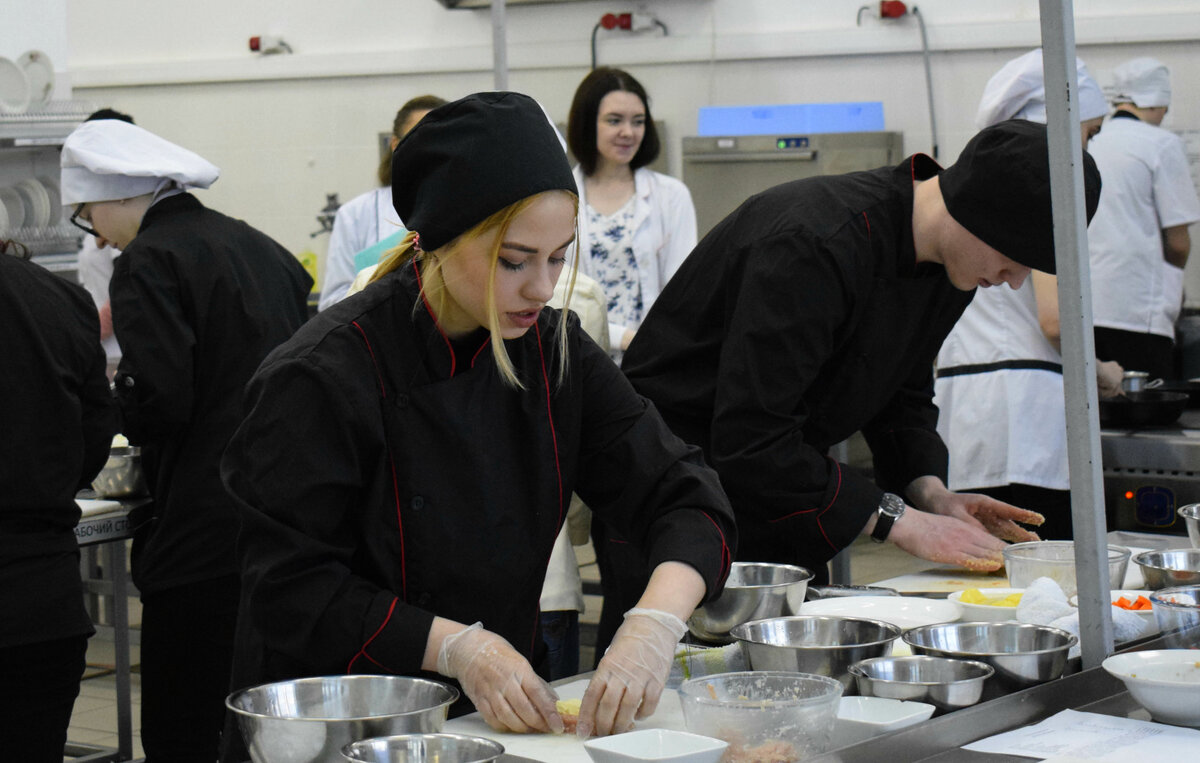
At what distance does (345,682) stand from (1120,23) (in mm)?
5316

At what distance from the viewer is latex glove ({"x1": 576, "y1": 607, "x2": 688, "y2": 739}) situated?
1.45m

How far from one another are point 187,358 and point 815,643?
1.80 m

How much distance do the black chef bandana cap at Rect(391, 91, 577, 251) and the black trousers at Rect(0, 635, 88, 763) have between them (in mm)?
1433

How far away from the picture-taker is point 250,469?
1550 mm

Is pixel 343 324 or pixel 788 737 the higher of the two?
pixel 343 324

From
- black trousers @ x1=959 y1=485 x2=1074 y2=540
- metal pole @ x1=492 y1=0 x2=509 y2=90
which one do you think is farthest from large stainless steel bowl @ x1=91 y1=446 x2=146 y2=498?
black trousers @ x1=959 y1=485 x2=1074 y2=540

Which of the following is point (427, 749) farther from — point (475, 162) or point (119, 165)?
point (119, 165)

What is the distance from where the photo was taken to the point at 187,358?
9.93 feet

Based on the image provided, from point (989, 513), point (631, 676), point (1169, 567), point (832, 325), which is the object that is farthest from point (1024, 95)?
point (631, 676)

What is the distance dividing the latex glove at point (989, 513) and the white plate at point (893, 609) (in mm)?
446

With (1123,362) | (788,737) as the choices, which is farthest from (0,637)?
(1123,362)

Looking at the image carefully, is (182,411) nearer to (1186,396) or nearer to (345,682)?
(345,682)

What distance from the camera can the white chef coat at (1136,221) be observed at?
14.4 ft

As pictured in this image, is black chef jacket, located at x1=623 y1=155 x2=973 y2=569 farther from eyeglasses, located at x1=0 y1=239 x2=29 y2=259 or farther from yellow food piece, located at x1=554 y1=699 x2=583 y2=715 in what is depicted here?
eyeglasses, located at x1=0 y1=239 x2=29 y2=259
